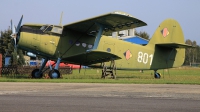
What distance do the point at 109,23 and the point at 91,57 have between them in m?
2.68

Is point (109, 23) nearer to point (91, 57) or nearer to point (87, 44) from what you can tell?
point (87, 44)

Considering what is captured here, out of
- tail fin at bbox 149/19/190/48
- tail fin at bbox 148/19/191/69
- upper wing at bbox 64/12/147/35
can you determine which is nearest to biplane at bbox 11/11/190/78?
upper wing at bbox 64/12/147/35

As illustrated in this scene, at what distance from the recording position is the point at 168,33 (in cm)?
2880

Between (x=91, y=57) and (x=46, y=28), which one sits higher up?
(x=46, y=28)

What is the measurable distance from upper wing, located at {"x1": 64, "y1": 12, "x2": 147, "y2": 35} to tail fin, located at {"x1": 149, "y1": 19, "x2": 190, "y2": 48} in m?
5.69

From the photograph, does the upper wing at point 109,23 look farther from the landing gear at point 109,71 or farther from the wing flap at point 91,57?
the landing gear at point 109,71

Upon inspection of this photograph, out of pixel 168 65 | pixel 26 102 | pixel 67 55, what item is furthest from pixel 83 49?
pixel 26 102

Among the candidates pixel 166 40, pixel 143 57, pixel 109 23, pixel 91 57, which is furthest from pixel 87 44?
pixel 166 40

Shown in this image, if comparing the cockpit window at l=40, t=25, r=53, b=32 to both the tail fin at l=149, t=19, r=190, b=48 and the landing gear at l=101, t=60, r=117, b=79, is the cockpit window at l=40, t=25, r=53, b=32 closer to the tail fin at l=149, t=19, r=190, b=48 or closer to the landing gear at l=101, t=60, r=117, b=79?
the landing gear at l=101, t=60, r=117, b=79

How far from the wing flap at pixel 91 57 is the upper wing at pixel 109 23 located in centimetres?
194

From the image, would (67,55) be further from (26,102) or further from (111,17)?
(26,102)

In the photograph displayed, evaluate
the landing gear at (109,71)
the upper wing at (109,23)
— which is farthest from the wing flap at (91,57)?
the upper wing at (109,23)

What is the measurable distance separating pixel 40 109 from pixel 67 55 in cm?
1584

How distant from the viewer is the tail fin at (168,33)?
28781 mm
